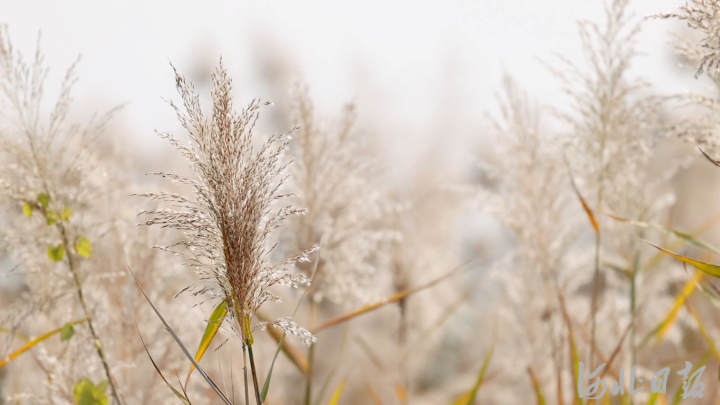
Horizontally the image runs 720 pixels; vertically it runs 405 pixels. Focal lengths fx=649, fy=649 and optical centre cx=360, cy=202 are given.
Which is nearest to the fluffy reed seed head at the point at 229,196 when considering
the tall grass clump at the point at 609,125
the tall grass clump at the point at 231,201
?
the tall grass clump at the point at 231,201

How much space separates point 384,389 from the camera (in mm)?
4176

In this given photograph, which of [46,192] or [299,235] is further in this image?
[299,235]

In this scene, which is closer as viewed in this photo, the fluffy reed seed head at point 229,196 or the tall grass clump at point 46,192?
the fluffy reed seed head at point 229,196

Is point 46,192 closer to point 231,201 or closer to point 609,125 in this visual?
point 231,201

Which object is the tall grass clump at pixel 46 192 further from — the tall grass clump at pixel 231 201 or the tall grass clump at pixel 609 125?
the tall grass clump at pixel 609 125

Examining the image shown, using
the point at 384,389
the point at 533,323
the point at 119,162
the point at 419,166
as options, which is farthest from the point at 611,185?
the point at 419,166

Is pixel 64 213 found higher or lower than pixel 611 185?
higher

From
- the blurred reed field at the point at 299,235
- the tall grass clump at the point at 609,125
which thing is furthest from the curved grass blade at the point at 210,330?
the tall grass clump at the point at 609,125

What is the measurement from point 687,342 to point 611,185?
278 cm

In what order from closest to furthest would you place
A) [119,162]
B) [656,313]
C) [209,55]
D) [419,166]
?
[119,162]
[656,313]
[419,166]
[209,55]

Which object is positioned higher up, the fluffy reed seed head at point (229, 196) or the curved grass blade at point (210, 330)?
the fluffy reed seed head at point (229, 196)

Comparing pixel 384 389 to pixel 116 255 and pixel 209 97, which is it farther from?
pixel 209 97

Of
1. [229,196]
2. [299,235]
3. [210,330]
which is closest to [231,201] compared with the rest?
[229,196]

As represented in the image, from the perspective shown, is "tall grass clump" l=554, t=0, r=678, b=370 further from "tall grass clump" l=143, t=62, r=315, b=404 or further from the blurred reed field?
"tall grass clump" l=143, t=62, r=315, b=404
